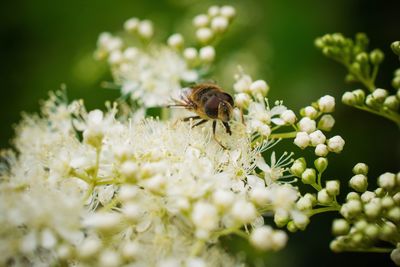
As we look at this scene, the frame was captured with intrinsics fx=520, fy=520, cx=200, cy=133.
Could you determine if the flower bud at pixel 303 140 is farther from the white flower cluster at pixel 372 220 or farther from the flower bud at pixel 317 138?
the white flower cluster at pixel 372 220

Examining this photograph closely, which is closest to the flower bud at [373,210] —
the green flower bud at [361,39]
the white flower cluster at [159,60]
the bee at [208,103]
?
the bee at [208,103]

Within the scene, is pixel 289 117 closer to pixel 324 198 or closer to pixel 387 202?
pixel 324 198

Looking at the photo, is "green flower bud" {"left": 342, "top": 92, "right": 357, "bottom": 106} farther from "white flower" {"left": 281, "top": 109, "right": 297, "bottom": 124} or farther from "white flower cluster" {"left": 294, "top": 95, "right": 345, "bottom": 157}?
"white flower" {"left": 281, "top": 109, "right": 297, "bottom": 124}

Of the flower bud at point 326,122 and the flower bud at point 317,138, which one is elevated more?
the flower bud at point 326,122

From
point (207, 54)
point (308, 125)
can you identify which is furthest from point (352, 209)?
point (207, 54)

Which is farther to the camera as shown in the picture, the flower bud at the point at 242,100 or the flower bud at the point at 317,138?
the flower bud at the point at 242,100

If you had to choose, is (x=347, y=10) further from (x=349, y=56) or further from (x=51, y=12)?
(x=51, y=12)

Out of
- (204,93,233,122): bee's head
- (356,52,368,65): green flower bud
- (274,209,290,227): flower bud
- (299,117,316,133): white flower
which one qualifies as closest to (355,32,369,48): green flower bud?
(356,52,368,65): green flower bud
